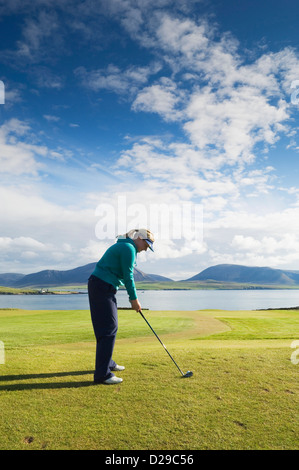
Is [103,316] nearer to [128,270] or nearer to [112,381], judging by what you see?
[128,270]

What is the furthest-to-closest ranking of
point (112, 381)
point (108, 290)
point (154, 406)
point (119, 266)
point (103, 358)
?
1. point (119, 266)
2. point (108, 290)
3. point (103, 358)
4. point (112, 381)
5. point (154, 406)

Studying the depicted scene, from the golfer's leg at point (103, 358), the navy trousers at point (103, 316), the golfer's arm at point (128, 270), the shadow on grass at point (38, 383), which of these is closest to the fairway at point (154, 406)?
the shadow on grass at point (38, 383)

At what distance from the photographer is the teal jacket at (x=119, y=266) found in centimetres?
533

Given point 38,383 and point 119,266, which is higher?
point 119,266

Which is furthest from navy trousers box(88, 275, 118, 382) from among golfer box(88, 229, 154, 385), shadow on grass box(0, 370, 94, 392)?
shadow on grass box(0, 370, 94, 392)

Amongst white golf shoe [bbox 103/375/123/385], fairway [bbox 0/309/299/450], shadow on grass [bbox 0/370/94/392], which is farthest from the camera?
white golf shoe [bbox 103/375/123/385]

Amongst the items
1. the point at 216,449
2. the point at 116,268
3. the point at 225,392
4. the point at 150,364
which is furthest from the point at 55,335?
the point at 216,449

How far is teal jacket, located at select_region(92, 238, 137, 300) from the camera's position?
17.5 feet

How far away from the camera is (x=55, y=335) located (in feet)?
50.5

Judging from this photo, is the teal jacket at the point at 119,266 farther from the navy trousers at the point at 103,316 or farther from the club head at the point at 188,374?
the club head at the point at 188,374

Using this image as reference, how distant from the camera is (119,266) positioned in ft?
18.0

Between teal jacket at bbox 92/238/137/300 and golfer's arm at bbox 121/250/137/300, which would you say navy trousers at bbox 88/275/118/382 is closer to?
teal jacket at bbox 92/238/137/300

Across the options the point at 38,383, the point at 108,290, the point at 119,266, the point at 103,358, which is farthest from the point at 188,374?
the point at 38,383
